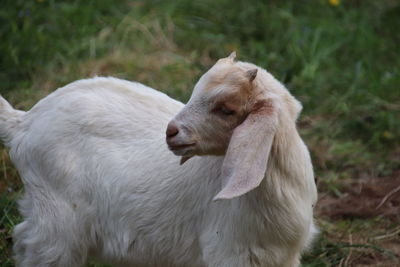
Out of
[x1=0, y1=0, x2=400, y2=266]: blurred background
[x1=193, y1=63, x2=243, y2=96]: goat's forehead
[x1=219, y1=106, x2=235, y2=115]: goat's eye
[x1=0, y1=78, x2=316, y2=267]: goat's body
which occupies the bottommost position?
[x1=0, y1=0, x2=400, y2=266]: blurred background

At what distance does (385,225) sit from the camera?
5.54 metres

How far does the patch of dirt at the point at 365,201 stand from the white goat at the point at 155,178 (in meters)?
1.44

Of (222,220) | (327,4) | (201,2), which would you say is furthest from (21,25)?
(222,220)

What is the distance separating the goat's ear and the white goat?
0.9 inches

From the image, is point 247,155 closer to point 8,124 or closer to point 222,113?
point 222,113

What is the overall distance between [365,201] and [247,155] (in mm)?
2579

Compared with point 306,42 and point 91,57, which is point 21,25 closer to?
point 91,57

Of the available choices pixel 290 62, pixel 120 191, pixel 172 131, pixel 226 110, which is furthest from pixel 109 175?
pixel 290 62

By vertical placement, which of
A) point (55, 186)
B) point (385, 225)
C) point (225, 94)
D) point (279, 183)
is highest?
point (225, 94)

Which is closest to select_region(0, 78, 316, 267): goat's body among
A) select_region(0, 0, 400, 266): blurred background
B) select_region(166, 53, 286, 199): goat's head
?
select_region(166, 53, 286, 199): goat's head

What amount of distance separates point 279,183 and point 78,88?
122 centimetres

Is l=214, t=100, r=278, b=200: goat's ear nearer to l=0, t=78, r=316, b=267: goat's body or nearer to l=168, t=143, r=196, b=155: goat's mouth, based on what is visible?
l=168, t=143, r=196, b=155: goat's mouth

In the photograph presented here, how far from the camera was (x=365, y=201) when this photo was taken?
5.82 m

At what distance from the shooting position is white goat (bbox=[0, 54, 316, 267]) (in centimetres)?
366
